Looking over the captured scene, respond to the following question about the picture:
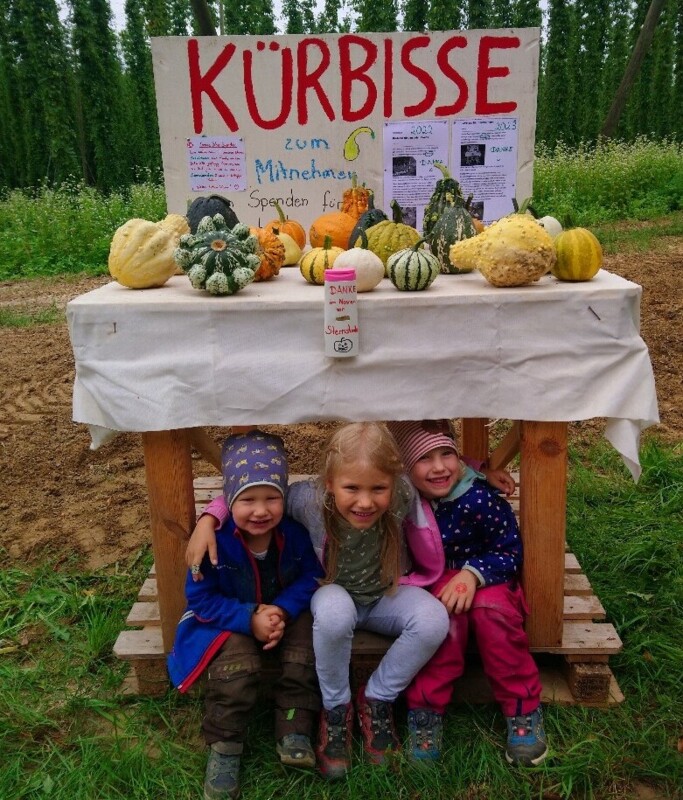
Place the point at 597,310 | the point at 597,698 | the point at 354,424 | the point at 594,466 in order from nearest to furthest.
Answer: the point at 597,310 < the point at 354,424 < the point at 597,698 < the point at 594,466

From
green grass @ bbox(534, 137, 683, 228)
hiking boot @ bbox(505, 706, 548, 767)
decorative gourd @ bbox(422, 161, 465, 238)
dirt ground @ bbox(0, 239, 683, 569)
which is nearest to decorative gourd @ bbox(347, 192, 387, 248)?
decorative gourd @ bbox(422, 161, 465, 238)

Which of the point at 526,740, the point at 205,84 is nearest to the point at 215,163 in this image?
the point at 205,84

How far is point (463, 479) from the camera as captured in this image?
2396 millimetres

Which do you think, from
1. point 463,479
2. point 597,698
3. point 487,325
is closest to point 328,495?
point 463,479

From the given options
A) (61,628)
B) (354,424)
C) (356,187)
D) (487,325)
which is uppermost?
(356,187)

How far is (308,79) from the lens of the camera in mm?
2816

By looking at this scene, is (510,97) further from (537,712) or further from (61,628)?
(61,628)

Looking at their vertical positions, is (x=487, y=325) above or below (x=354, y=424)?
above

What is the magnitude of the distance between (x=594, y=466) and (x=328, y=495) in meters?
2.24

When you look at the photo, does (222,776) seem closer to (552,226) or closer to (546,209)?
(552,226)

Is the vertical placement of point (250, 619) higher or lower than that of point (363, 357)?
lower

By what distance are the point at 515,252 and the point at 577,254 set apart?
9.4 inches

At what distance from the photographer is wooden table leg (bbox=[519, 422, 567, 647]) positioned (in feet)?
7.26

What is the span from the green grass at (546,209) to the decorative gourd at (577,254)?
7212 mm
